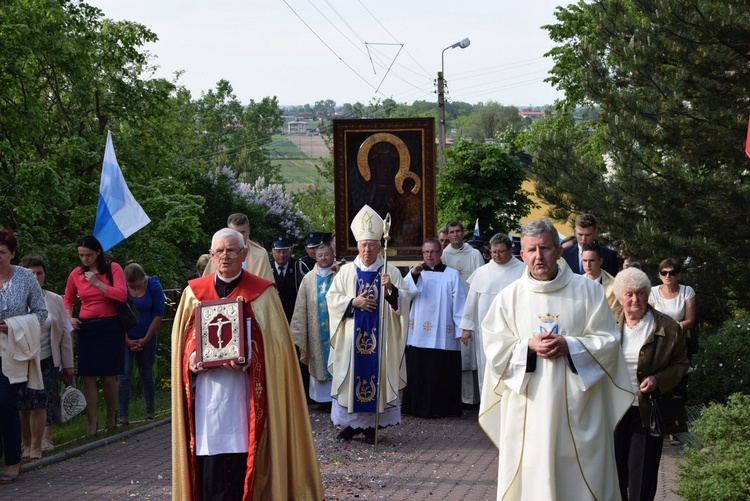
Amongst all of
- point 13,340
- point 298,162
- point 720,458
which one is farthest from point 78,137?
point 298,162

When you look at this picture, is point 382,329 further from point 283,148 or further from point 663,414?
point 283,148

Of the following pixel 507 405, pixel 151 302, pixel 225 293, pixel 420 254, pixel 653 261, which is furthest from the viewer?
pixel 420 254

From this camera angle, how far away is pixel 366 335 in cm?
1139

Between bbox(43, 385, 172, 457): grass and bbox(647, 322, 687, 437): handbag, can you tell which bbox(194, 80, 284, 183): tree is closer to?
bbox(43, 385, 172, 457): grass

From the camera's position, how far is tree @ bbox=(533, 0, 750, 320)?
1283cm

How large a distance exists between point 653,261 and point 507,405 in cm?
693

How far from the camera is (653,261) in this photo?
12953 mm

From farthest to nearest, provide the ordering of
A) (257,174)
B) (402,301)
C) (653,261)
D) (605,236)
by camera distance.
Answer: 1. (257,174)
2. (605,236)
3. (653,261)
4. (402,301)

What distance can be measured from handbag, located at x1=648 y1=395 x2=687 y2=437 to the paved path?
1494 millimetres

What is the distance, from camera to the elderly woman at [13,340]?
883 centimetres

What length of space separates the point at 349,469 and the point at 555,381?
3.79 m

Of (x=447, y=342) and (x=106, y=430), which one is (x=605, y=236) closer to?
(x=447, y=342)

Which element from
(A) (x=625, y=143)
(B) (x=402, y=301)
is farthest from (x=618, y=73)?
(B) (x=402, y=301)

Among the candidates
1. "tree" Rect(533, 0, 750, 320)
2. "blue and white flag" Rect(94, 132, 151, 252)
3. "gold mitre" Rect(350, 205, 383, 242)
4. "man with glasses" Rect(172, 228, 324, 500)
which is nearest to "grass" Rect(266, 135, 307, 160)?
"blue and white flag" Rect(94, 132, 151, 252)
